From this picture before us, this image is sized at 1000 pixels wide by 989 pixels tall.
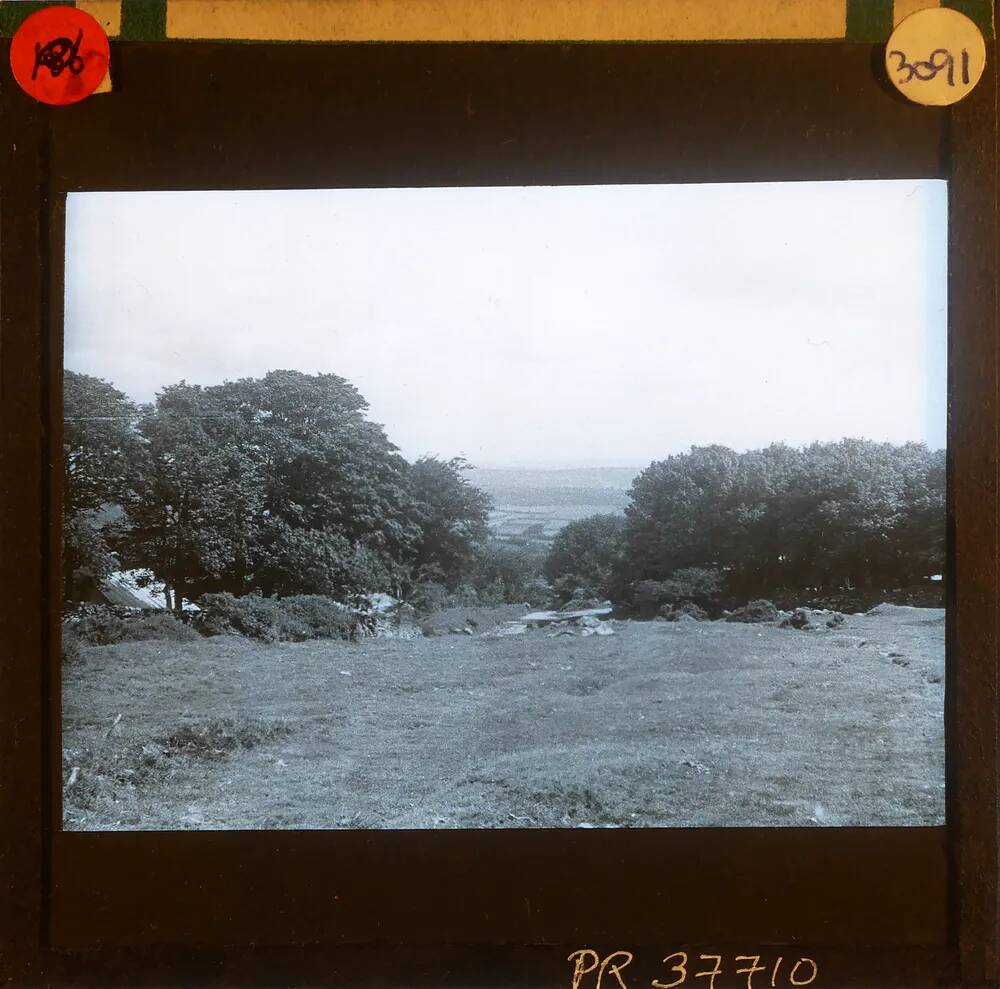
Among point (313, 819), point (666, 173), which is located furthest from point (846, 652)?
point (313, 819)

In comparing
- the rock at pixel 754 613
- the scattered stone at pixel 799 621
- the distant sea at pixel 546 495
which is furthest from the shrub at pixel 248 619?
the scattered stone at pixel 799 621

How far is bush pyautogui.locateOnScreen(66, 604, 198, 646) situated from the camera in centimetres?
204

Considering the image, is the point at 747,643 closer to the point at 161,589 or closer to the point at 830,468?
the point at 830,468

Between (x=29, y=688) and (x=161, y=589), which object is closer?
(x=29, y=688)

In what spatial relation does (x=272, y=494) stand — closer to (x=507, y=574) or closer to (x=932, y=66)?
(x=507, y=574)

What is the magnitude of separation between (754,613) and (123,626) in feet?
5.61

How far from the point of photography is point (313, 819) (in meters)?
1.98

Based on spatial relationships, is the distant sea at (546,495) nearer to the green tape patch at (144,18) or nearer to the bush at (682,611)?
the bush at (682,611)

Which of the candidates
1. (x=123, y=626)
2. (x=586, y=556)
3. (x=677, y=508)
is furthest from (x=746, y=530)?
(x=123, y=626)

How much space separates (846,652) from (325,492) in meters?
1.48

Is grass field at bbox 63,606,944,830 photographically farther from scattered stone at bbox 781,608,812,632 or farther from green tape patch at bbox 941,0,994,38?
green tape patch at bbox 941,0,994,38

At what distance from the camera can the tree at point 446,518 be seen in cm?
209

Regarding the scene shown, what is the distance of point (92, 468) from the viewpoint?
2.04 m

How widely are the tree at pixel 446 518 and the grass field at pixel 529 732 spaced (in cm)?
26
